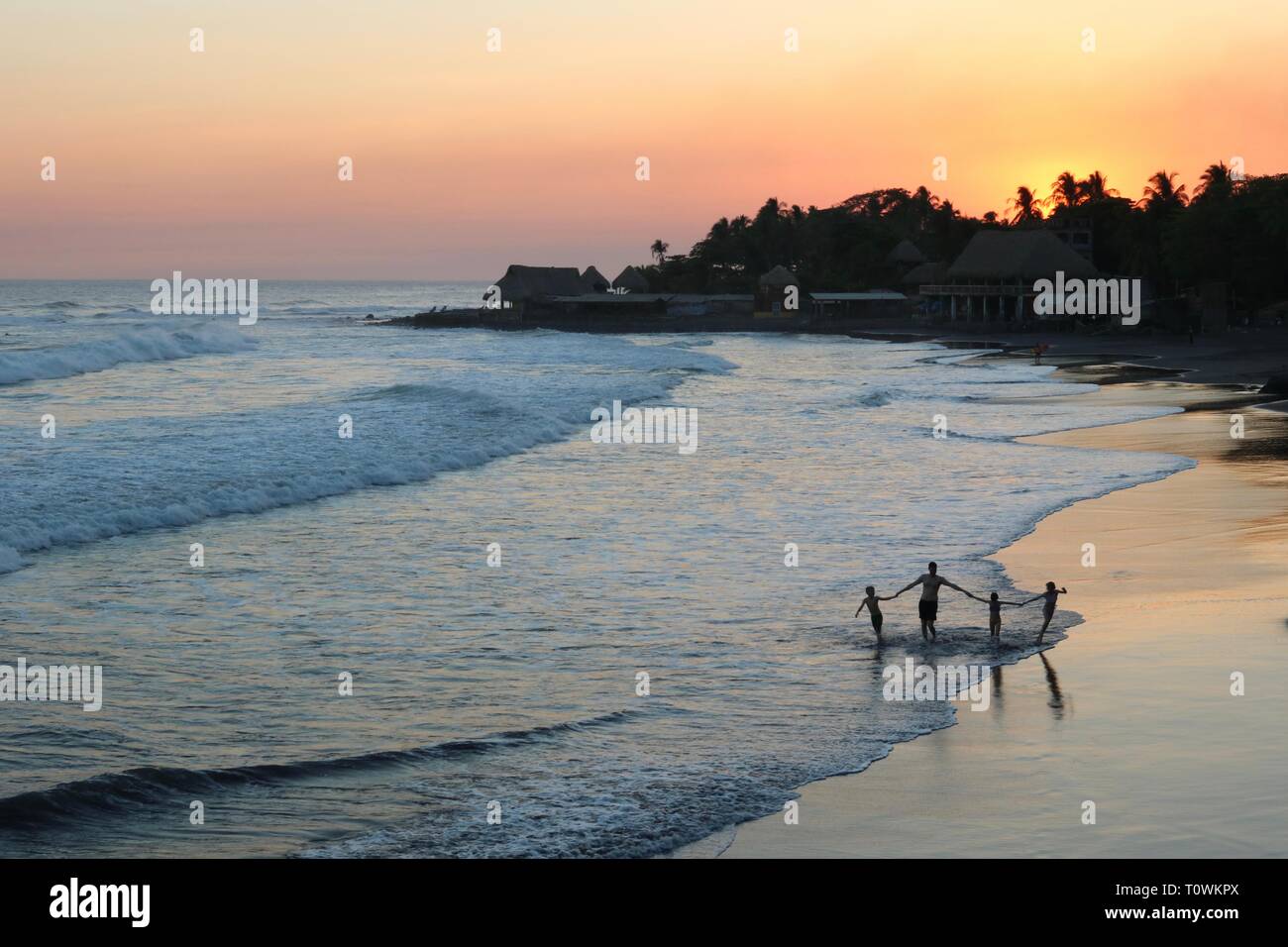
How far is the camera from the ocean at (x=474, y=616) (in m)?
10.0

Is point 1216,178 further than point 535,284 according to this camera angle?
No

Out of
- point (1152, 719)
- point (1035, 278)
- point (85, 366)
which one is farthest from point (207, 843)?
point (1035, 278)

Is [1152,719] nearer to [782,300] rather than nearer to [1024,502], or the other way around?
[1024,502]

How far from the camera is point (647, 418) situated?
40.9 m

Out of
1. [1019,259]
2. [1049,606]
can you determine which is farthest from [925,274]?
[1049,606]

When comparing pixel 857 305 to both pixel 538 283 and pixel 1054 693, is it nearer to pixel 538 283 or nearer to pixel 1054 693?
pixel 538 283

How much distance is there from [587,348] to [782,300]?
40157 millimetres

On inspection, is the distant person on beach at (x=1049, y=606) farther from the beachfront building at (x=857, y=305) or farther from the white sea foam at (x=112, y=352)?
the beachfront building at (x=857, y=305)
